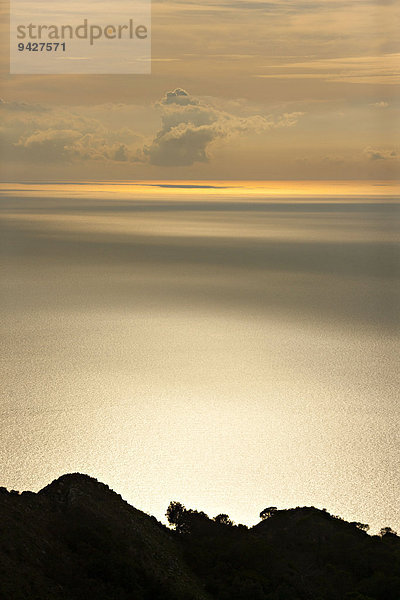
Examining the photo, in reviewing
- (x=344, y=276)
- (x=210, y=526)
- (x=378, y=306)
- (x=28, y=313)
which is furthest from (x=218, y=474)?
(x=344, y=276)

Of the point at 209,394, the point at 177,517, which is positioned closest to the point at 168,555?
the point at 177,517

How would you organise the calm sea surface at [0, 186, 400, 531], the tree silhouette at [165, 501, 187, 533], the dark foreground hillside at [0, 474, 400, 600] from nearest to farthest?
the dark foreground hillside at [0, 474, 400, 600] < the tree silhouette at [165, 501, 187, 533] < the calm sea surface at [0, 186, 400, 531]

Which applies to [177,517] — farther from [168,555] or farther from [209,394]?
[209,394]

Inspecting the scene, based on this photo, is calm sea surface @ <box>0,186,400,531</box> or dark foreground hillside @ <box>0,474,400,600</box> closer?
dark foreground hillside @ <box>0,474,400,600</box>

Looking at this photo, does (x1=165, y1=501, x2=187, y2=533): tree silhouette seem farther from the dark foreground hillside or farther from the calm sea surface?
the calm sea surface

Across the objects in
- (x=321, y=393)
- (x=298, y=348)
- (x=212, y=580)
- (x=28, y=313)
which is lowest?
(x=212, y=580)

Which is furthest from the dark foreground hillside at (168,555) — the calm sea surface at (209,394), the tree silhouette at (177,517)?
the calm sea surface at (209,394)

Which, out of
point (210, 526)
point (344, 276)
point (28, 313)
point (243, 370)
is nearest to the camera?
point (210, 526)

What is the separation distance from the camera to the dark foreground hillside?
17.0 meters

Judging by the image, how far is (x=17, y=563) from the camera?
16359 mm

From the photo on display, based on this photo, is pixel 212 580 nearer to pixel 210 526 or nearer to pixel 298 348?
pixel 210 526

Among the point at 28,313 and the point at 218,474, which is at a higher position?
the point at 28,313

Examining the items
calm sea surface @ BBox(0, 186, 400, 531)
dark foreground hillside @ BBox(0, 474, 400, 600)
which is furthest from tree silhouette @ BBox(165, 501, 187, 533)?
calm sea surface @ BBox(0, 186, 400, 531)

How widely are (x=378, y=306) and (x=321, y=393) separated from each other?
5334cm
